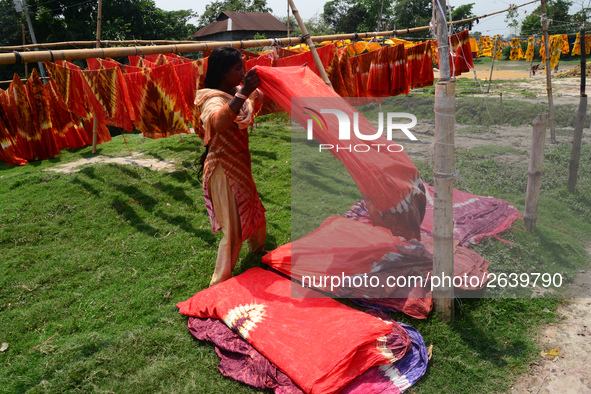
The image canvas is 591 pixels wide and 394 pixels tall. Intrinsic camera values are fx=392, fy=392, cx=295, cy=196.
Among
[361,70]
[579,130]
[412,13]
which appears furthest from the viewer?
[412,13]

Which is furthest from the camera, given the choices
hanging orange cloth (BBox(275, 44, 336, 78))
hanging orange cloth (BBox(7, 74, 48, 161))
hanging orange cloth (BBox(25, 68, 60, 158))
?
hanging orange cloth (BBox(7, 74, 48, 161))

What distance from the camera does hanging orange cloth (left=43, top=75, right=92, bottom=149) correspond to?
27.9ft

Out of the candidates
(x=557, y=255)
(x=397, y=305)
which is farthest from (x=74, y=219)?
(x=557, y=255)

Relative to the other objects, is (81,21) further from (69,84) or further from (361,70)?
(361,70)

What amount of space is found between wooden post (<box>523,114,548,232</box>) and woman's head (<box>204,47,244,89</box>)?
9.56ft

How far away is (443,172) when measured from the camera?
8.76ft

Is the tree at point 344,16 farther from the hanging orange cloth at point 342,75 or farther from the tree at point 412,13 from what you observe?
the hanging orange cloth at point 342,75

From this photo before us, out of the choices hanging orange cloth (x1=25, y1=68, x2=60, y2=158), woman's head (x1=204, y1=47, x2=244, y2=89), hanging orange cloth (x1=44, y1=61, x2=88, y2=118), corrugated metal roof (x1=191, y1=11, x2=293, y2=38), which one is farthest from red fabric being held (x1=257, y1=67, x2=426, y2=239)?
corrugated metal roof (x1=191, y1=11, x2=293, y2=38)

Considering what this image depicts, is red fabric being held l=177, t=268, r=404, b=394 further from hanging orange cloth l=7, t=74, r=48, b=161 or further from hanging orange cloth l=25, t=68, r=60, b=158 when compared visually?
hanging orange cloth l=7, t=74, r=48, b=161

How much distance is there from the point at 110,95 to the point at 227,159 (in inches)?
128

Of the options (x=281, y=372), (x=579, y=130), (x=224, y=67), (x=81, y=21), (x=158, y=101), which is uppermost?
(x=81, y=21)

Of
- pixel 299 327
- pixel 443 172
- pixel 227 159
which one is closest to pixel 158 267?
pixel 227 159

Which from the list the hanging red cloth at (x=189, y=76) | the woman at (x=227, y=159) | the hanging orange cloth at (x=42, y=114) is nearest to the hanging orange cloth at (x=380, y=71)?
the hanging red cloth at (x=189, y=76)

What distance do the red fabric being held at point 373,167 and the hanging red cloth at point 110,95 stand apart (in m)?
3.25
